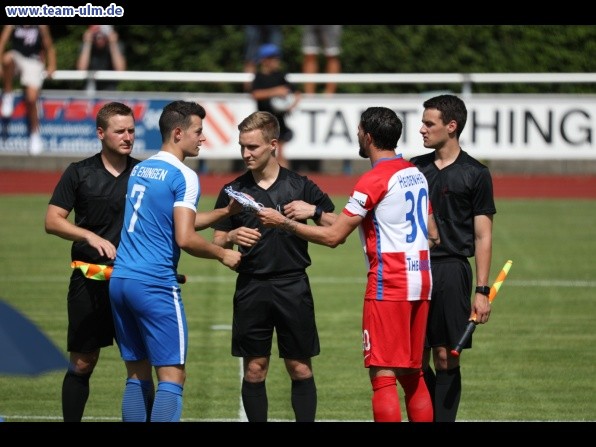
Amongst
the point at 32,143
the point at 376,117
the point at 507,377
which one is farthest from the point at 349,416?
the point at 32,143

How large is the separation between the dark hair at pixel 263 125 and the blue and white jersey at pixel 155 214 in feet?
1.80

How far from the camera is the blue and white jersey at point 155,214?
7.00 meters

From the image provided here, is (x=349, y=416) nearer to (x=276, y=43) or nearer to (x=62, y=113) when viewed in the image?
(x=62, y=113)

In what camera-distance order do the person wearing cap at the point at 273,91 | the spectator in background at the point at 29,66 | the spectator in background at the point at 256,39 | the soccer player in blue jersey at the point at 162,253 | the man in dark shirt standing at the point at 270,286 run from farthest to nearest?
the spectator in background at the point at 256,39 → the spectator in background at the point at 29,66 → the person wearing cap at the point at 273,91 → the man in dark shirt standing at the point at 270,286 → the soccer player in blue jersey at the point at 162,253

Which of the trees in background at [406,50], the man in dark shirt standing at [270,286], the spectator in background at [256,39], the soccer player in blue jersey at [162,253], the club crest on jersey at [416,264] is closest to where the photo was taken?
the soccer player in blue jersey at [162,253]

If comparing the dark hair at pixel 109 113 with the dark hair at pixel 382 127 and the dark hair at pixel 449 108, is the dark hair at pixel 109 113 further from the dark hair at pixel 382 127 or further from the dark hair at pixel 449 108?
the dark hair at pixel 449 108

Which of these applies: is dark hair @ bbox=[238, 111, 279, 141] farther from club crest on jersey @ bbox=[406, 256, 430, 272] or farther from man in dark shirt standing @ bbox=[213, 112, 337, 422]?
club crest on jersey @ bbox=[406, 256, 430, 272]

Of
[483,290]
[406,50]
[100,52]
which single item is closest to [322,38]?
[406,50]

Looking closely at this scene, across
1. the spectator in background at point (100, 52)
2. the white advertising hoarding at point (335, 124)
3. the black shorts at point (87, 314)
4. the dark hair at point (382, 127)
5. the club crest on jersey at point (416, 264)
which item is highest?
the spectator in background at point (100, 52)

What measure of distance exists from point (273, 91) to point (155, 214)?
13239 mm

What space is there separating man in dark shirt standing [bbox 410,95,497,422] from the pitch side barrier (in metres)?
12.8

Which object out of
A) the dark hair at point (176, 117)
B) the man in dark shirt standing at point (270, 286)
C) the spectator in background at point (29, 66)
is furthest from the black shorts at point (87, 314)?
the spectator in background at point (29, 66)

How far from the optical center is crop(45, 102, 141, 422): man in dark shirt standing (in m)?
7.67

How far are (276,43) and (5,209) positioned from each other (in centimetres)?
706
